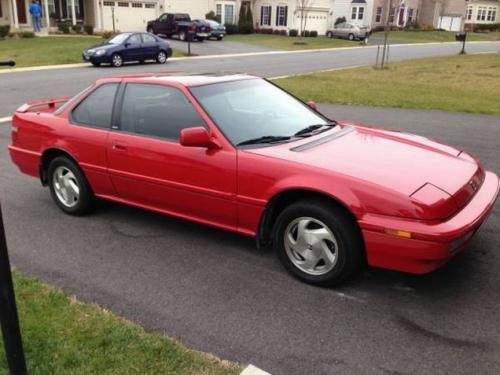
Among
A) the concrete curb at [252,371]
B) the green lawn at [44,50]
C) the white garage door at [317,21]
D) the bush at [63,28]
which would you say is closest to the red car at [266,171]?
the concrete curb at [252,371]

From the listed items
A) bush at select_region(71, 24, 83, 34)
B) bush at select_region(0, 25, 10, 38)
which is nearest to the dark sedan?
bush at select_region(0, 25, 10, 38)

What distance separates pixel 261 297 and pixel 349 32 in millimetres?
49564

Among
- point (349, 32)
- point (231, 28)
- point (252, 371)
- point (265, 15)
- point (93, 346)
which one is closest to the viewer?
point (252, 371)

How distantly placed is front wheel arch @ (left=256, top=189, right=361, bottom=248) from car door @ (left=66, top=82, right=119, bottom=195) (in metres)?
1.70

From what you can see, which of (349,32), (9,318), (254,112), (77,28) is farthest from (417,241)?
(349,32)

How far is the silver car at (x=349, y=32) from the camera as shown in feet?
161

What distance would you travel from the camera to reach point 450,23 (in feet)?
240

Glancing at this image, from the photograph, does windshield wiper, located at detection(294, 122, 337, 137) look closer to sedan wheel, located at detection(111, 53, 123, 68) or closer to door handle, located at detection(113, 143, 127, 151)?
door handle, located at detection(113, 143, 127, 151)

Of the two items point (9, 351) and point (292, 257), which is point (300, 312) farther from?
point (9, 351)

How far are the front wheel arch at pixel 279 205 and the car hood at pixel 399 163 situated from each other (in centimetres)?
21

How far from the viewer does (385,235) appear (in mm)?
3717

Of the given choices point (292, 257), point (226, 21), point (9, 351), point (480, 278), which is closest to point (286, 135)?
point (292, 257)

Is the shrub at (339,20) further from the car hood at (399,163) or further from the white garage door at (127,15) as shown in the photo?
the car hood at (399,163)

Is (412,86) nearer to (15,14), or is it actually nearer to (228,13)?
(15,14)
